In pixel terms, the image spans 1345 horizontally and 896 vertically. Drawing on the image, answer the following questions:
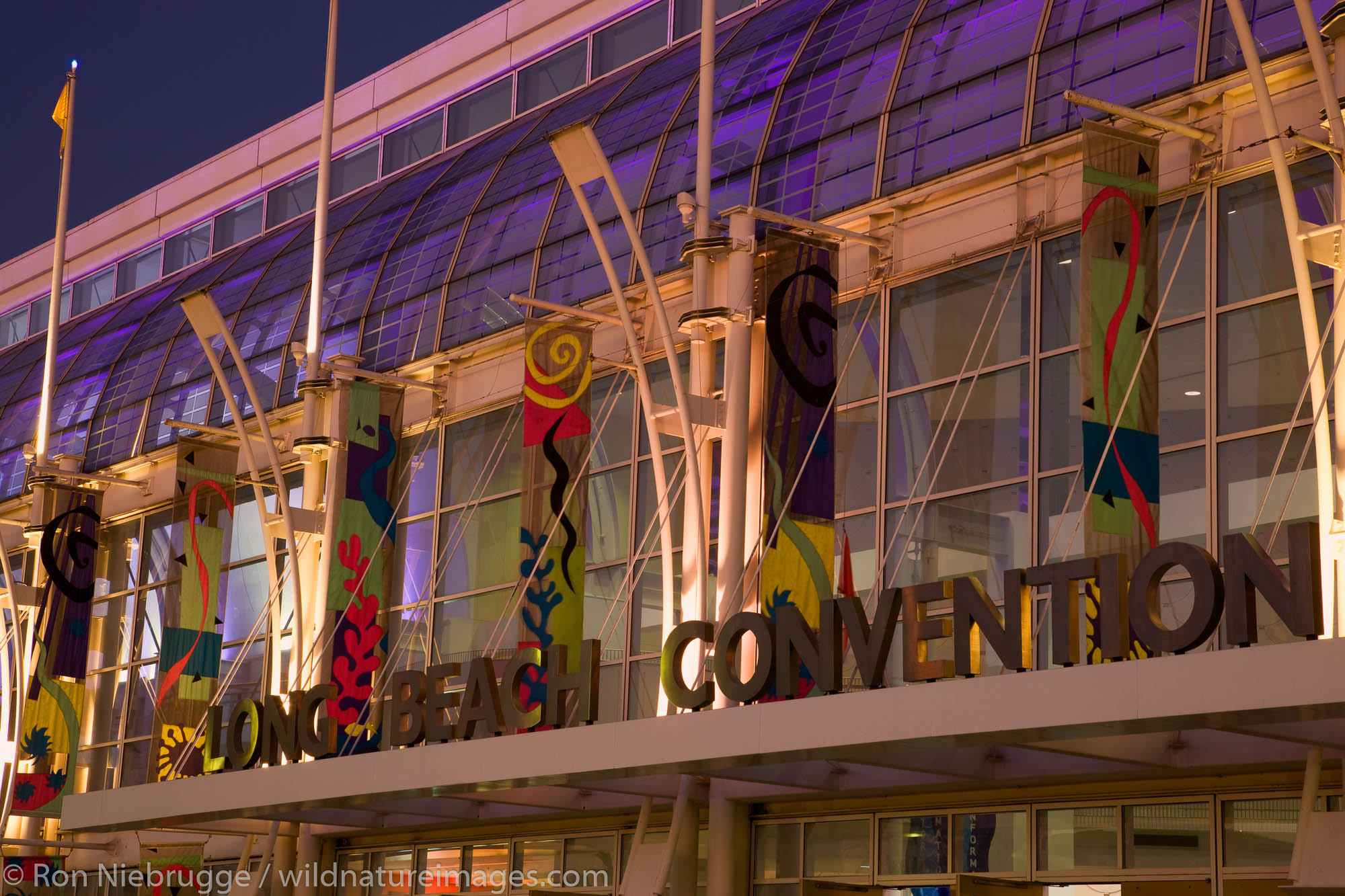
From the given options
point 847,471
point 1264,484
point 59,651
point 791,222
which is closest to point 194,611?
point 59,651

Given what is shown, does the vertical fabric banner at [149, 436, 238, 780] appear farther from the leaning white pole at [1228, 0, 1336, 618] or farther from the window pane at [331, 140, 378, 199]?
the leaning white pole at [1228, 0, 1336, 618]

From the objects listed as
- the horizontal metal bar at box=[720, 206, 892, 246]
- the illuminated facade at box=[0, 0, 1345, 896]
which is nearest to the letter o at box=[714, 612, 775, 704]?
the illuminated facade at box=[0, 0, 1345, 896]

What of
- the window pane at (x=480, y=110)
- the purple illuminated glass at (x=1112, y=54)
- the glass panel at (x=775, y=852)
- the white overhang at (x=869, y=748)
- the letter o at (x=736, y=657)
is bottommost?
the glass panel at (x=775, y=852)

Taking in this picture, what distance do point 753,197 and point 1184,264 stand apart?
635 cm

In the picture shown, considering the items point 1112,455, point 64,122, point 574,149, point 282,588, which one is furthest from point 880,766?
point 64,122

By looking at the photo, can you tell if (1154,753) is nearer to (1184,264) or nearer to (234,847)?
(1184,264)

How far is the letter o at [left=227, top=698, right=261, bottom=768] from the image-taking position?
853 inches

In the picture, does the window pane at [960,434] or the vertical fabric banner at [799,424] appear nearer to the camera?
the vertical fabric banner at [799,424]

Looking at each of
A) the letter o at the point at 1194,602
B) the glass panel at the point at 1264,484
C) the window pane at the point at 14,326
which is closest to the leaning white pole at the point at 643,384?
the glass panel at the point at 1264,484

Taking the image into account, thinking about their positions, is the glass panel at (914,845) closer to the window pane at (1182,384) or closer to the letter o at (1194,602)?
the window pane at (1182,384)

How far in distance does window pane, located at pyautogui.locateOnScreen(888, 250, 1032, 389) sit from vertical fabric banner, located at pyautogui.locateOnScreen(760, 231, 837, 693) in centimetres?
121

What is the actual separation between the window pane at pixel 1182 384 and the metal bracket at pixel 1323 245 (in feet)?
8.17

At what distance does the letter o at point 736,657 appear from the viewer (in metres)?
16.2

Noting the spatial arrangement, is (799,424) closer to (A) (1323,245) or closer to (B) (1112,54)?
(B) (1112,54)
